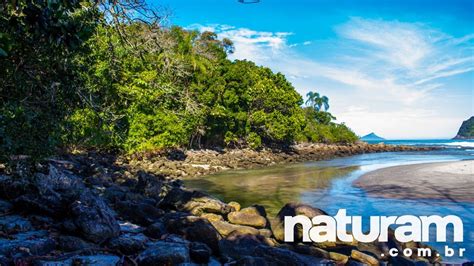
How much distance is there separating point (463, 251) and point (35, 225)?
9.15 metres

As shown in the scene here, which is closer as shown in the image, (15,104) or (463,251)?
(15,104)

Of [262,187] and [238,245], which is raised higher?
[238,245]

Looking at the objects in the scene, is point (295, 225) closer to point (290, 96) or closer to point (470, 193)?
point (470, 193)

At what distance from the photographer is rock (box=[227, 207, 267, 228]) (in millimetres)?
9531

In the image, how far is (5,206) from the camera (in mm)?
7434

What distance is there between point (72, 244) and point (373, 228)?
7742 mm

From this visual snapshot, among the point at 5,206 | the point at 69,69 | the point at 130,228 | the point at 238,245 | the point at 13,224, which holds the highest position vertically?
the point at 69,69

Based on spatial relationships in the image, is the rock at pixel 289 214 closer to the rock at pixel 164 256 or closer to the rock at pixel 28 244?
the rock at pixel 164 256

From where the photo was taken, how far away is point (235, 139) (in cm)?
3662

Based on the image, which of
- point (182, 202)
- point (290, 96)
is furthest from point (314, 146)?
point (182, 202)

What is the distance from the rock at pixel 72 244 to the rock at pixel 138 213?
2.58 m

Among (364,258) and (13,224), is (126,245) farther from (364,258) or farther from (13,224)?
(364,258)

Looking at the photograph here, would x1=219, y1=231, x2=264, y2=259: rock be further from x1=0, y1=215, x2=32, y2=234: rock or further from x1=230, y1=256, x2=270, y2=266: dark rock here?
x1=0, y1=215, x2=32, y2=234: rock

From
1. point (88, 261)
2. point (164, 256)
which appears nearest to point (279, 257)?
point (164, 256)
